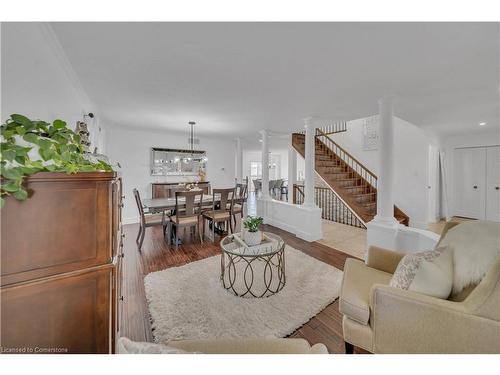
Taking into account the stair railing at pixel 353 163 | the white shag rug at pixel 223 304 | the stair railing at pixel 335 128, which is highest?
the stair railing at pixel 335 128

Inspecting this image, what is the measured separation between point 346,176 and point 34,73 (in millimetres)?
6033

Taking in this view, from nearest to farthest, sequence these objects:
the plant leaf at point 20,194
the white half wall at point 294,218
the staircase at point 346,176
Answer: the plant leaf at point 20,194, the white half wall at point 294,218, the staircase at point 346,176

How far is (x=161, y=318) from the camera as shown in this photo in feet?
5.65

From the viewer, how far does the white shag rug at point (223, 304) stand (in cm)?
161

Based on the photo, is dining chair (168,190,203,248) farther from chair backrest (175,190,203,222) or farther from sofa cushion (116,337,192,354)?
sofa cushion (116,337,192,354)

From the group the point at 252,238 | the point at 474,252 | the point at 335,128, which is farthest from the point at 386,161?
the point at 335,128

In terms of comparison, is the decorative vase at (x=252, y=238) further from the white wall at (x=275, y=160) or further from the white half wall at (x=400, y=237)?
the white wall at (x=275, y=160)

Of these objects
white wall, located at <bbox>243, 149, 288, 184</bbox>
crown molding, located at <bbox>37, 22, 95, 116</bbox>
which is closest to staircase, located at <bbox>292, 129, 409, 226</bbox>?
crown molding, located at <bbox>37, 22, 95, 116</bbox>

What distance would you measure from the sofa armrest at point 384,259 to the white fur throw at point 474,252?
16.8 inches

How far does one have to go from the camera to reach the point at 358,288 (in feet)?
4.63

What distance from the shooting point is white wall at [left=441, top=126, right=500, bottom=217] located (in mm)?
4910

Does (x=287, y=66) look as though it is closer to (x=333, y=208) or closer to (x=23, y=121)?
(x=23, y=121)

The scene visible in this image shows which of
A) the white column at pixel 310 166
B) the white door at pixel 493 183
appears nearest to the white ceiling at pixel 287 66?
the white column at pixel 310 166
